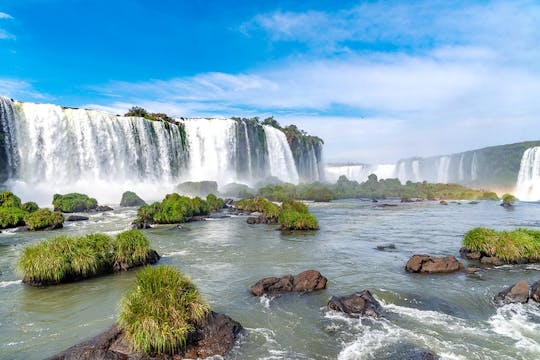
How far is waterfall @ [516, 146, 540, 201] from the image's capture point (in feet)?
242

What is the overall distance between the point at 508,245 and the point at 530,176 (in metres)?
71.9

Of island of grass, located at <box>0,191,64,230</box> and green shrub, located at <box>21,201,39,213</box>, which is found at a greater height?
green shrub, located at <box>21,201,39,213</box>

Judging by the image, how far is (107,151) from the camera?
5359 centimetres

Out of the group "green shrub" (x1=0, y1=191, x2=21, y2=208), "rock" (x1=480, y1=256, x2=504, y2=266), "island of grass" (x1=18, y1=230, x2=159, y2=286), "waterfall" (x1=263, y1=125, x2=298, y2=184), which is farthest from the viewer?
"waterfall" (x1=263, y1=125, x2=298, y2=184)

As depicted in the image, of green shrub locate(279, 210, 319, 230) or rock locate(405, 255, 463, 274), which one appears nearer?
rock locate(405, 255, 463, 274)

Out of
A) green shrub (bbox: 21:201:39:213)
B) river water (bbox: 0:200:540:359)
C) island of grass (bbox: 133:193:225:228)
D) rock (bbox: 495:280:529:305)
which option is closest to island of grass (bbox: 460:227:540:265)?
river water (bbox: 0:200:540:359)

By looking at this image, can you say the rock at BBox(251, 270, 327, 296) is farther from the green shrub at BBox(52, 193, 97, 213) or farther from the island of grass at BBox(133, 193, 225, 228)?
the green shrub at BBox(52, 193, 97, 213)

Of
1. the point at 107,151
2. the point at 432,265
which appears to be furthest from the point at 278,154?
the point at 432,265

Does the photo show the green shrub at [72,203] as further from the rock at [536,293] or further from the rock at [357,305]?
the rock at [536,293]

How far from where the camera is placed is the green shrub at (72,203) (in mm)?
38469

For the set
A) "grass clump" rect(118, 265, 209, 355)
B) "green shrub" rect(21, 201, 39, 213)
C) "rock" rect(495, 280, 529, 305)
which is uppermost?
"green shrub" rect(21, 201, 39, 213)

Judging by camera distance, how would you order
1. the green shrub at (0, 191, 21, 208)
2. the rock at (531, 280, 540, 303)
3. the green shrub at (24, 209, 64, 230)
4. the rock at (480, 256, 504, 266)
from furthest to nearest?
the green shrub at (0, 191, 21, 208)
the green shrub at (24, 209, 64, 230)
the rock at (480, 256, 504, 266)
the rock at (531, 280, 540, 303)

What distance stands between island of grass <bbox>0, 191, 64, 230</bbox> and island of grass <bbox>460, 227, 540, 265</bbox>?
92.6 ft

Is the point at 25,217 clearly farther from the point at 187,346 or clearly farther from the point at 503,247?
the point at 503,247
